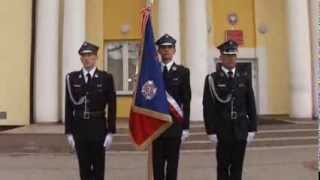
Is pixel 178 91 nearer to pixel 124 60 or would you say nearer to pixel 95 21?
pixel 95 21

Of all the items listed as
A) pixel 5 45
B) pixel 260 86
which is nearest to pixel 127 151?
pixel 5 45

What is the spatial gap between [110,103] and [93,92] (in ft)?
0.79

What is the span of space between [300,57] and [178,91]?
11.6 meters

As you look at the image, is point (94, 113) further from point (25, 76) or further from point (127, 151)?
point (25, 76)

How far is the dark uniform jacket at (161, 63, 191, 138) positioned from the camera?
6594 millimetres

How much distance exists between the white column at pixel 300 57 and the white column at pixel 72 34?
6508mm

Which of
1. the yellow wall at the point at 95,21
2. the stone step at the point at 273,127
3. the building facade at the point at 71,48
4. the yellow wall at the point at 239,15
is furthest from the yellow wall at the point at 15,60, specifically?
the yellow wall at the point at 239,15

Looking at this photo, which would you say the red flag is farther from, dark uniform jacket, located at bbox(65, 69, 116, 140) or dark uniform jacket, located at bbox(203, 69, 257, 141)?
dark uniform jacket, located at bbox(203, 69, 257, 141)

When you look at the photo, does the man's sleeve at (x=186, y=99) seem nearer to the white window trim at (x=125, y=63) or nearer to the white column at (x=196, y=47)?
the white column at (x=196, y=47)

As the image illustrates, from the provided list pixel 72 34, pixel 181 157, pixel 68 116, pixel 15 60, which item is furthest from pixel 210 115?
pixel 15 60

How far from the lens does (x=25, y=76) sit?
1766 centimetres

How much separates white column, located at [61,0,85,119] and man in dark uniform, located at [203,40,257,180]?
1093cm

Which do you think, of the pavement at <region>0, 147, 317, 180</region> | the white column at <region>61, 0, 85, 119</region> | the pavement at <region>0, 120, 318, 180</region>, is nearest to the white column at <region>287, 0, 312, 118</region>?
the pavement at <region>0, 120, 318, 180</region>

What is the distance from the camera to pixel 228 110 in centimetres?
648
